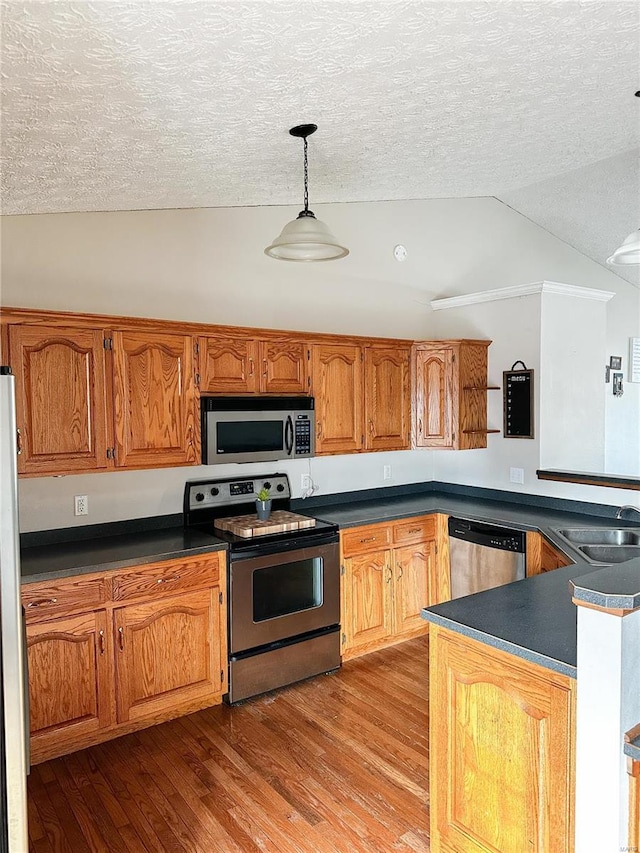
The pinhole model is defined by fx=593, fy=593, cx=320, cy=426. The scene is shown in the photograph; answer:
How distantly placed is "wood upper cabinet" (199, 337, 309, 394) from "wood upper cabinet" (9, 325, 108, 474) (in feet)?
2.02

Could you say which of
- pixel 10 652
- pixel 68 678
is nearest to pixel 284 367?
pixel 68 678

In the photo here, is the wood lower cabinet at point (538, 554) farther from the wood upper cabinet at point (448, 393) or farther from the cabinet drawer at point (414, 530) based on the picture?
the wood upper cabinet at point (448, 393)

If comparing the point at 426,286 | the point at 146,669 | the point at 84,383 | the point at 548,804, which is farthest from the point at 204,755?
the point at 426,286

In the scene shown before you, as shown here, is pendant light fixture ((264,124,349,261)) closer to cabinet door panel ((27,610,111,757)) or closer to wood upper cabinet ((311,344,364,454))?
wood upper cabinet ((311,344,364,454))

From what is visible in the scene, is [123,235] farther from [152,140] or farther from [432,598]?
[432,598]

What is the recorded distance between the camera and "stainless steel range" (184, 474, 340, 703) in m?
3.21

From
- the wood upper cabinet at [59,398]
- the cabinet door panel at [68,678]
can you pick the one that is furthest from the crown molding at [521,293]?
the cabinet door panel at [68,678]

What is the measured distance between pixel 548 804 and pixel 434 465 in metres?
3.35

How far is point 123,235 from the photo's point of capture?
3.40m

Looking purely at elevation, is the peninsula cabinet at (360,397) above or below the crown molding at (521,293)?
below

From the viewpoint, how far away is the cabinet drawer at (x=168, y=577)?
2.87 m

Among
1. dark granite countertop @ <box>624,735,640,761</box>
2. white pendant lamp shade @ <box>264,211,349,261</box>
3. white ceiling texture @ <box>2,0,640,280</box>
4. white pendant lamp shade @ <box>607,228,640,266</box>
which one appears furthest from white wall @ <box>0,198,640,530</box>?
dark granite countertop @ <box>624,735,640,761</box>

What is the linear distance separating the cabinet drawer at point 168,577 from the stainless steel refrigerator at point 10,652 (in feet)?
5.03

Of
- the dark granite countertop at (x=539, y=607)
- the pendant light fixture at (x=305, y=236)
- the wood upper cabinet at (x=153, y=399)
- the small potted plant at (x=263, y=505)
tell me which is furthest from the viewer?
the small potted plant at (x=263, y=505)
